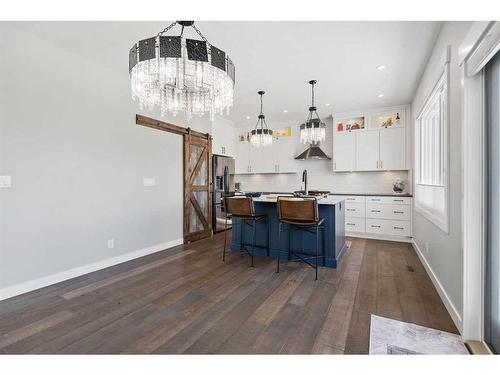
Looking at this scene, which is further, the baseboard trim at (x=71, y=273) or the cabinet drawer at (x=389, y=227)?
the cabinet drawer at (x=389, y=227)

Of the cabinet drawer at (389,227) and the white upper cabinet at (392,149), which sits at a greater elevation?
the white upper cabinet at (392,149)

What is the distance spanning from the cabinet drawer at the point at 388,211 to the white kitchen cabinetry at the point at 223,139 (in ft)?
11.7

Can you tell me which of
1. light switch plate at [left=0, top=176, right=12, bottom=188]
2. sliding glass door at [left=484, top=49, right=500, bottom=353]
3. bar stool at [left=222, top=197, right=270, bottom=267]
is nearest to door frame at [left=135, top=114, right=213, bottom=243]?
bar stool at [left=222, top=197, right=270, bottom=267]

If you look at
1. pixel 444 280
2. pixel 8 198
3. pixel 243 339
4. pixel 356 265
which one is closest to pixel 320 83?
pixel 356 265

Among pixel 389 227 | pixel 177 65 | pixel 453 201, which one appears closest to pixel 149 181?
pixel 177 65

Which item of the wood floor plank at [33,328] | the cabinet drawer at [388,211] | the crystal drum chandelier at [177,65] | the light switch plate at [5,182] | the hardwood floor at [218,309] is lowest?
the wood floor plank at [33,328]

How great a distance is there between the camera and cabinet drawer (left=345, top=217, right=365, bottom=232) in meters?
5.01

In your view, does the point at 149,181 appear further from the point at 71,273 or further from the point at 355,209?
the point at 355,209

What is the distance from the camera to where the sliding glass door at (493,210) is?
153 cm

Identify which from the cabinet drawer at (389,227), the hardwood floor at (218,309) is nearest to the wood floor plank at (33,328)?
the hardwood floor at (218,309)

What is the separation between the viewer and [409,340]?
5.51 ft

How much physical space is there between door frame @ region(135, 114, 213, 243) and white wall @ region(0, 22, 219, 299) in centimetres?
16

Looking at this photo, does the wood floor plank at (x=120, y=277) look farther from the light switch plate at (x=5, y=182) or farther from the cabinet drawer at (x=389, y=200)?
the cabinet drawer at (x=389, y=200)
